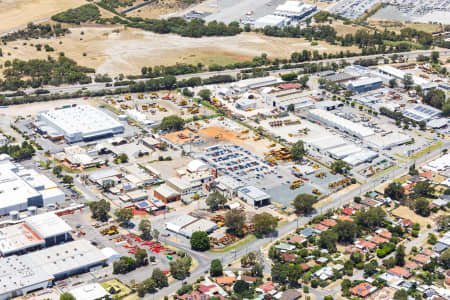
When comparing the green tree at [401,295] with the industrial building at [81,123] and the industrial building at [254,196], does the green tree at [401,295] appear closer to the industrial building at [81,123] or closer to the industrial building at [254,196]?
the industrial building at [254,196]

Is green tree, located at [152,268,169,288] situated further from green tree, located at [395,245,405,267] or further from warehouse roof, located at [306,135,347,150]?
warehouse roof, located at [306,135,347,150]

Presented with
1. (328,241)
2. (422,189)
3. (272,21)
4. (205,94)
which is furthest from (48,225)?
(272,21)

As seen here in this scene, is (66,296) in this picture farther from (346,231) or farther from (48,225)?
(346,231)

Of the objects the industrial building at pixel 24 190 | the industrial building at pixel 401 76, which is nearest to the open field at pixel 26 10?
the industrial building at pixel 24 190

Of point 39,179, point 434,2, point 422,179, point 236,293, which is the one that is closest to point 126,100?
point 39,179

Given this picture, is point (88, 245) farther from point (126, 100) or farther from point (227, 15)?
point (227, 15)

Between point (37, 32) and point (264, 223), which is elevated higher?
point (37, 32)
